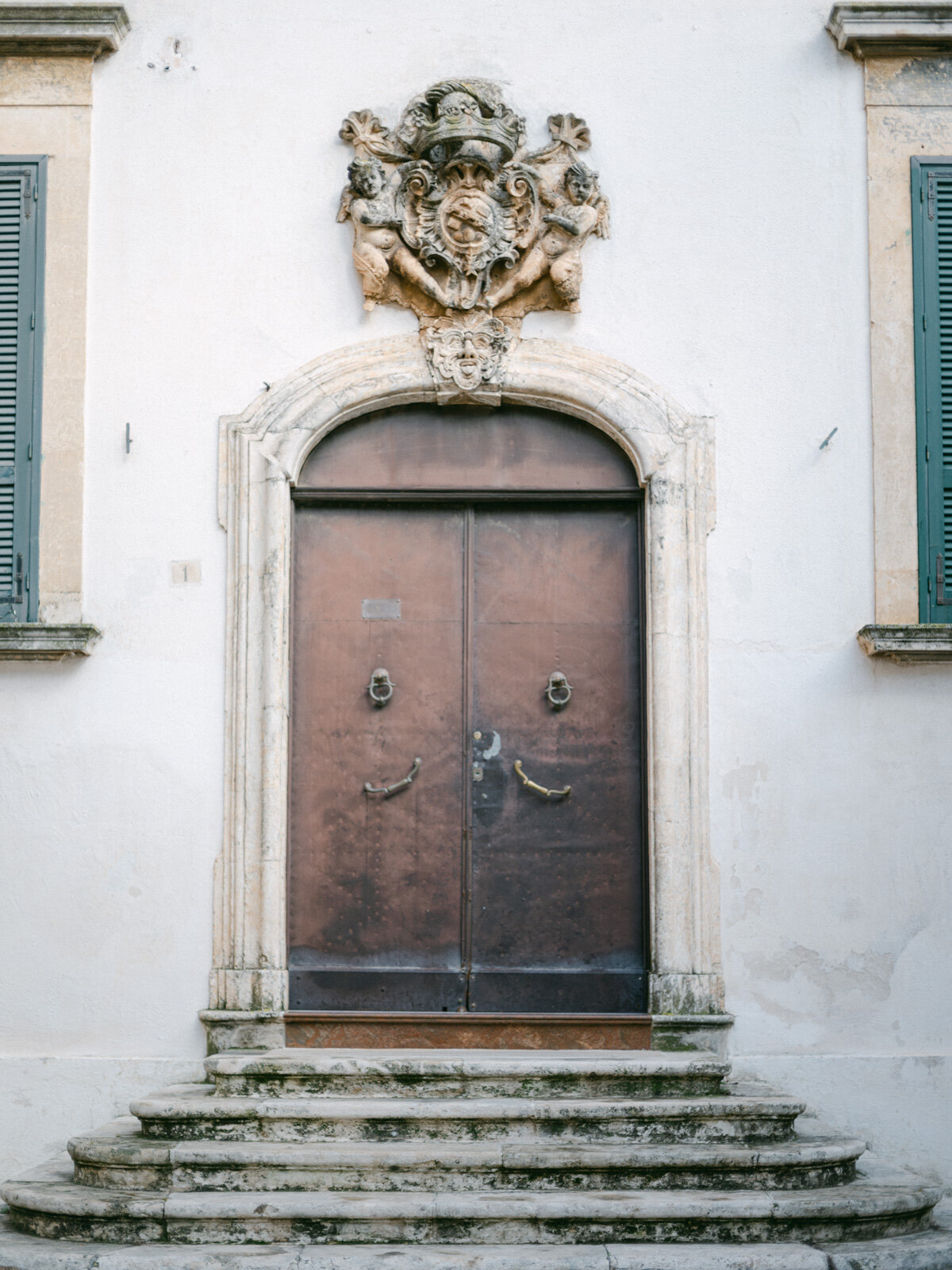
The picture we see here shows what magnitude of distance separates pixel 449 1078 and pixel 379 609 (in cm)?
209

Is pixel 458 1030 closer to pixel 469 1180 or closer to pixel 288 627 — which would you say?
pixel 469 1180

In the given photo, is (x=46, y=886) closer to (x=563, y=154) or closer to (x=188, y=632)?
(x=188, y=632)

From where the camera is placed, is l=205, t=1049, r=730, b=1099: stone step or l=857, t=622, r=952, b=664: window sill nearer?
l=205, t=1049, r=730, b=1099: stone step

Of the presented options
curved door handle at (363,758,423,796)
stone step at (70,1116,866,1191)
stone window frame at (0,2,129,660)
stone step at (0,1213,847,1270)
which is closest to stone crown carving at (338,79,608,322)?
stone window frame at (0,2,129,660)

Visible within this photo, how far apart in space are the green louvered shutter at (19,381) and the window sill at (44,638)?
146mm

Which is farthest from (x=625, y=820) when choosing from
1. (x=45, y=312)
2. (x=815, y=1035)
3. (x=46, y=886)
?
(x=45, y=312)

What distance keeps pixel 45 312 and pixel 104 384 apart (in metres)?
0.43

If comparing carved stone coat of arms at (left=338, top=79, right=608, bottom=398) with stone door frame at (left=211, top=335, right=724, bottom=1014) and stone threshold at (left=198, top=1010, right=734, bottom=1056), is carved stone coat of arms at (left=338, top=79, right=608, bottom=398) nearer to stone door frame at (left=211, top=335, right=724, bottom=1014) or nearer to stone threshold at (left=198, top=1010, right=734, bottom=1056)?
stone door frame at (left=211, top=335, right=724, bottom=1014)

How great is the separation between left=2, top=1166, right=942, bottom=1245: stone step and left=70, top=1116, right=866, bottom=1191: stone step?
0.35 ft

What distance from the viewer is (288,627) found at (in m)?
6.89

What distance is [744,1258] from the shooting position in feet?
16.8

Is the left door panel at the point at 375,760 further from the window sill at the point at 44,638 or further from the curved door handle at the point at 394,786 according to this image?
the window sill at the point at 44,638

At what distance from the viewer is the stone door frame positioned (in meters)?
6.61

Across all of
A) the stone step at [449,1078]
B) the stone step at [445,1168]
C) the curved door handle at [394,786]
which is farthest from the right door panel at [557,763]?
the stone step at [445,1168]
